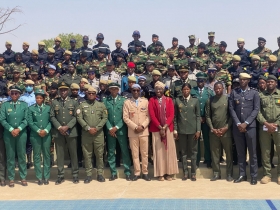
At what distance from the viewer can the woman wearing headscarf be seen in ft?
26.4

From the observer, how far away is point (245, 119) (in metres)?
7.78

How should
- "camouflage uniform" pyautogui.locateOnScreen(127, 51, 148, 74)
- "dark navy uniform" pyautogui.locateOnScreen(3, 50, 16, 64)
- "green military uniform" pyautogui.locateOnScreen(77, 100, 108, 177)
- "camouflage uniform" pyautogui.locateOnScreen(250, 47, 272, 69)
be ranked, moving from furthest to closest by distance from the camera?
"dark navy uniform" pyautogui.locateOnScreen(3, 50, 16, 64), "camouflage uniform" pyautogui.locateOnScreen(127, 51, 148, 74), "camouflage uniform" pyautogui.locateOnScreen(250, 47, 272, 69), "green military uniform" pyautogui.locateOnScreen(77, 100, 108, 177)

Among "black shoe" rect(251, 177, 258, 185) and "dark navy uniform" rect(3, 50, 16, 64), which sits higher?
"dark navy uniform" rect(3, 50, 16, 64)

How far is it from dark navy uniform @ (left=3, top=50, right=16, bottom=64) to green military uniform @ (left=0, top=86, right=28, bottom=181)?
3.97 meters

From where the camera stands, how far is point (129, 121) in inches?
320

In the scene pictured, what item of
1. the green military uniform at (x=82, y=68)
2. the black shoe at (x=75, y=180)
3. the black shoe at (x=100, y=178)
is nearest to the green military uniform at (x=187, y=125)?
the black shoe at (x=100, y=178)

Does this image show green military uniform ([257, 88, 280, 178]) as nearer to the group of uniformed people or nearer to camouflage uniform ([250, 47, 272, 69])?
the group of uniformed people

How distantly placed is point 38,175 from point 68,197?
1.36 metres

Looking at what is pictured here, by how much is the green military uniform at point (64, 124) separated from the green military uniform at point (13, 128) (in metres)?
0.63

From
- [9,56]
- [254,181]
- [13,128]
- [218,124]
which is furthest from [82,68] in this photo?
[254,181]

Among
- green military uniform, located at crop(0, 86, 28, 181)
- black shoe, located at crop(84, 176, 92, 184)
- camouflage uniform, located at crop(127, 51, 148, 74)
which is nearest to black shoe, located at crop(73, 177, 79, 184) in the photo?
black shoe, located at crop(84, 176, 92, 184)

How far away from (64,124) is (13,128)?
1051 mm

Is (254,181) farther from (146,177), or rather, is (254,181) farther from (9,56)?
(9,56)

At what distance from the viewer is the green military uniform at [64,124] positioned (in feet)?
26.7
